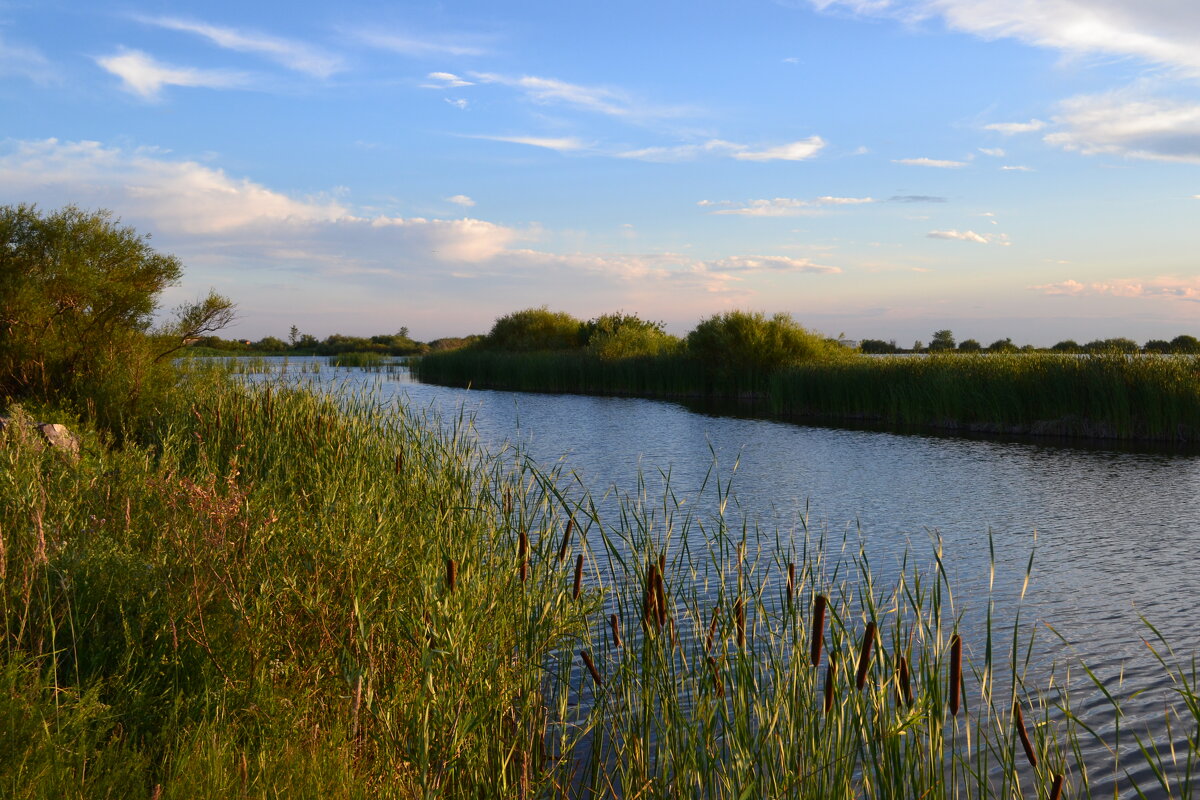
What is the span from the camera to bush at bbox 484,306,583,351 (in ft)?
165

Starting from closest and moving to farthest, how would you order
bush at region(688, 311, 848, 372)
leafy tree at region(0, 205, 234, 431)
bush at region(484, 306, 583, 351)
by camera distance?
leafy tree at region(0, 205, 234, 431)
bush at region(688, 311, 848, 372)
bush at region(484, 306, 583, 351)

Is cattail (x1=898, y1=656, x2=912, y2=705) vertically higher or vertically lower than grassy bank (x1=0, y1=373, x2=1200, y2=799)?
higher

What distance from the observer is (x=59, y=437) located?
31.0 feet

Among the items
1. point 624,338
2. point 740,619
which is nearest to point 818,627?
point 740,619

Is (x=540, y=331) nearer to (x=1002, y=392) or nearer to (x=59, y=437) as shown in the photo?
(x=1002, y=392)

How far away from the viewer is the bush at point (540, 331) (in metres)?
50.3

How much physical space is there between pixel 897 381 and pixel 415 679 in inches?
886

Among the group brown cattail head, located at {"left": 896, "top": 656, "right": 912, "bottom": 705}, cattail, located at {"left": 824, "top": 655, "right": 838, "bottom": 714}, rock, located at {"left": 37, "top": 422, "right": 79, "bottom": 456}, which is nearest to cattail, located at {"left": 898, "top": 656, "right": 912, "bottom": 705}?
brown cattail head, located at {"left": 896, "top": 656, "right": 912, "bottom": 705}

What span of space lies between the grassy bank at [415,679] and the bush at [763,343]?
26.2 m

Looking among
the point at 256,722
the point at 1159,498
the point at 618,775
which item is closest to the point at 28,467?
the point at 256,722

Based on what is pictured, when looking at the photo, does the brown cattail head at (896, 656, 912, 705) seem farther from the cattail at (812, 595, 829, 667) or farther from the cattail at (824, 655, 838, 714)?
the cattail at (812, 595, 829, 667)

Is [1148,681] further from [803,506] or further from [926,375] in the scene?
[926,375]

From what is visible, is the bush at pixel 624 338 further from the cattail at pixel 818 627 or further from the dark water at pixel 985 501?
the cattail at pixel 818 627

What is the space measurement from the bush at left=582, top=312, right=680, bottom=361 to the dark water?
16907 millimetres
